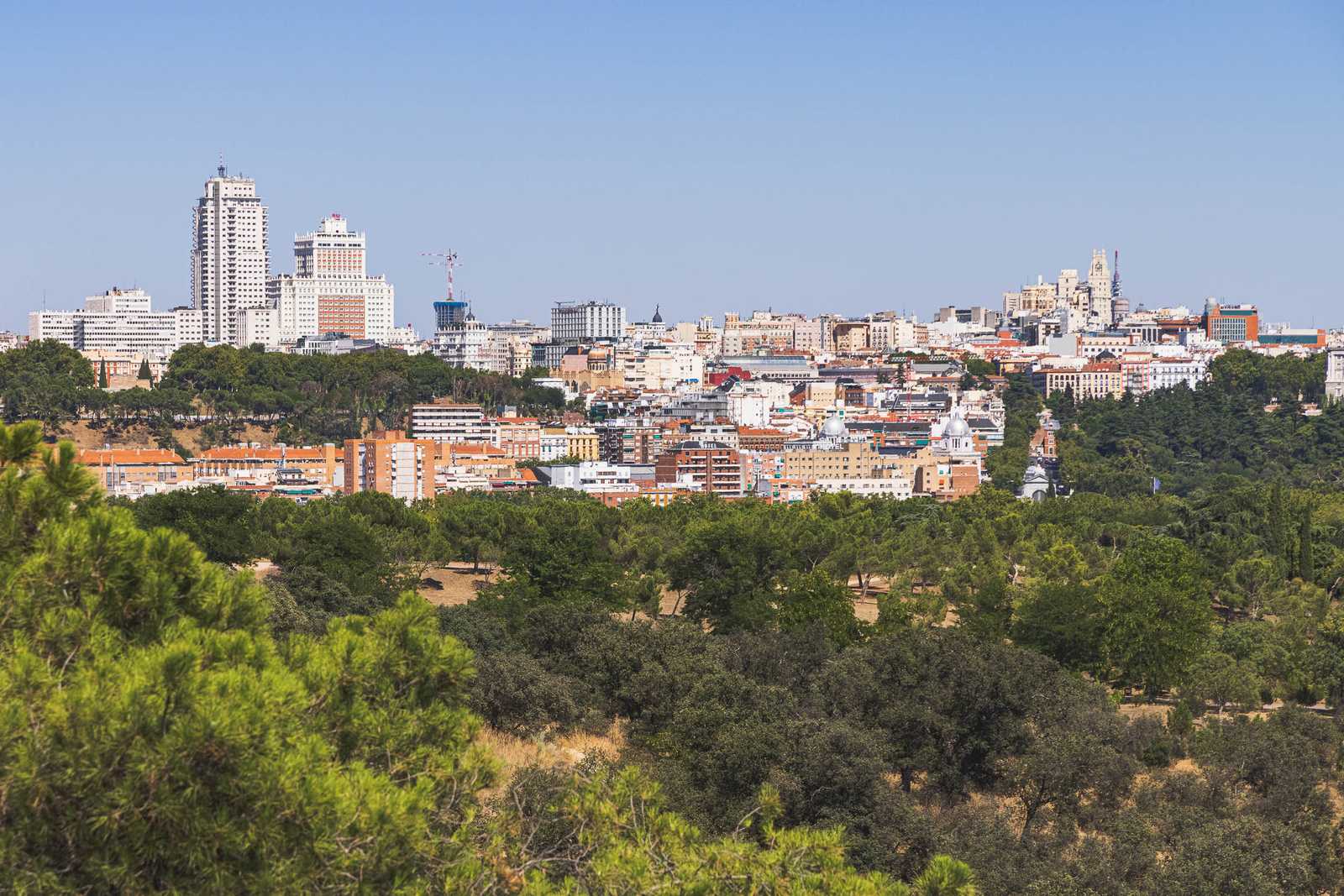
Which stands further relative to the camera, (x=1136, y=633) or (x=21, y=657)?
(x=1136, y=633)

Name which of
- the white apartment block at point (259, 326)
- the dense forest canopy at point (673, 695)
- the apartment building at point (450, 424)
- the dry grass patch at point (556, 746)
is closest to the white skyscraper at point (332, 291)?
the white apartment block at point (259, 326)

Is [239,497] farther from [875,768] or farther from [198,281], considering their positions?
[198,281]

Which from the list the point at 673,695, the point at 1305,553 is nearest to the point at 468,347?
the point at 1305,553

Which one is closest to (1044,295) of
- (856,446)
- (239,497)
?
(856,446)

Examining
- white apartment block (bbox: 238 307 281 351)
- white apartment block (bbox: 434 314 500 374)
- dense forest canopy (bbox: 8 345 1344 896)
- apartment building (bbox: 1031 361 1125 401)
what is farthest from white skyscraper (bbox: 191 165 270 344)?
dense forest canopy (bbox: 8 345 1344 896)

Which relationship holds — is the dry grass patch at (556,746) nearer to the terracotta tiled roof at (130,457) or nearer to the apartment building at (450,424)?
the terracotta tiled roof at (130,457)

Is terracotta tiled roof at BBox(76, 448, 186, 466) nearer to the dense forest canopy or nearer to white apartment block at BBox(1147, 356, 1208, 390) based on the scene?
the dense forest canopy
